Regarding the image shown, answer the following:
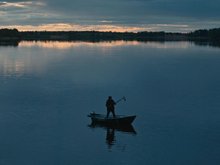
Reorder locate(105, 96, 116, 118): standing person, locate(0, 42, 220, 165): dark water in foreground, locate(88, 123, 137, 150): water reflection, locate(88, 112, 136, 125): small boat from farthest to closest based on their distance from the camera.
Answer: locate(105, 96, 116, 118): standing person < locate(88, 112, 136, 125): small boat < locate(88, 123, 137, 150): water reflection < locate(0, 42, 220, 165): dark water in foreground

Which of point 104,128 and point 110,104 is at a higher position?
point 110,104

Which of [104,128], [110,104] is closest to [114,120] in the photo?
[104,128]

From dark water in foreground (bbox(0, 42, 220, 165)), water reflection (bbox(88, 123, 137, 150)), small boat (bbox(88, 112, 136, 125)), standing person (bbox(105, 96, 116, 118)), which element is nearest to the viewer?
dark water in foreground (bbox(0, 42, 220, 165))

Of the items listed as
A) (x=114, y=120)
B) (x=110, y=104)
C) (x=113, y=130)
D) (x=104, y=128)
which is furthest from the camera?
(x=114, y=120)

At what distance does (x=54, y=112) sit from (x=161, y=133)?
11.5 metres

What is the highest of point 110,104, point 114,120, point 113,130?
point 110,104

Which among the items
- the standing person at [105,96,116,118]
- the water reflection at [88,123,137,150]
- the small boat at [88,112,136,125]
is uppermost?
the standing person at [105,96,116,118]

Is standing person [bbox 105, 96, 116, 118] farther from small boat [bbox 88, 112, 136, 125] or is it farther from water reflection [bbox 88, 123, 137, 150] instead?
water reflection [bbox 88, 123, 137, 150]

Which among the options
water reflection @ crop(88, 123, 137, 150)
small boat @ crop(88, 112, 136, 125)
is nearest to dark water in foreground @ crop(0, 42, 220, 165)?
water reflection @ crop(88, 123, 137, 150)

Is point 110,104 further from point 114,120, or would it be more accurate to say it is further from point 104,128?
point 104,128

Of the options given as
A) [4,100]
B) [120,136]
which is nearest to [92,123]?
[120,136]

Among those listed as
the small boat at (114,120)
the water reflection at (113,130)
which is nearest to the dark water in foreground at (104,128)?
the water reflection at (113,130)

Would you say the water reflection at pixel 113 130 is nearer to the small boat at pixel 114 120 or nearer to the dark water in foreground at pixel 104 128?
the dark water in foreground at pixel 104 128

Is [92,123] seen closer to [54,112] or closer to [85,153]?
[54,112]
